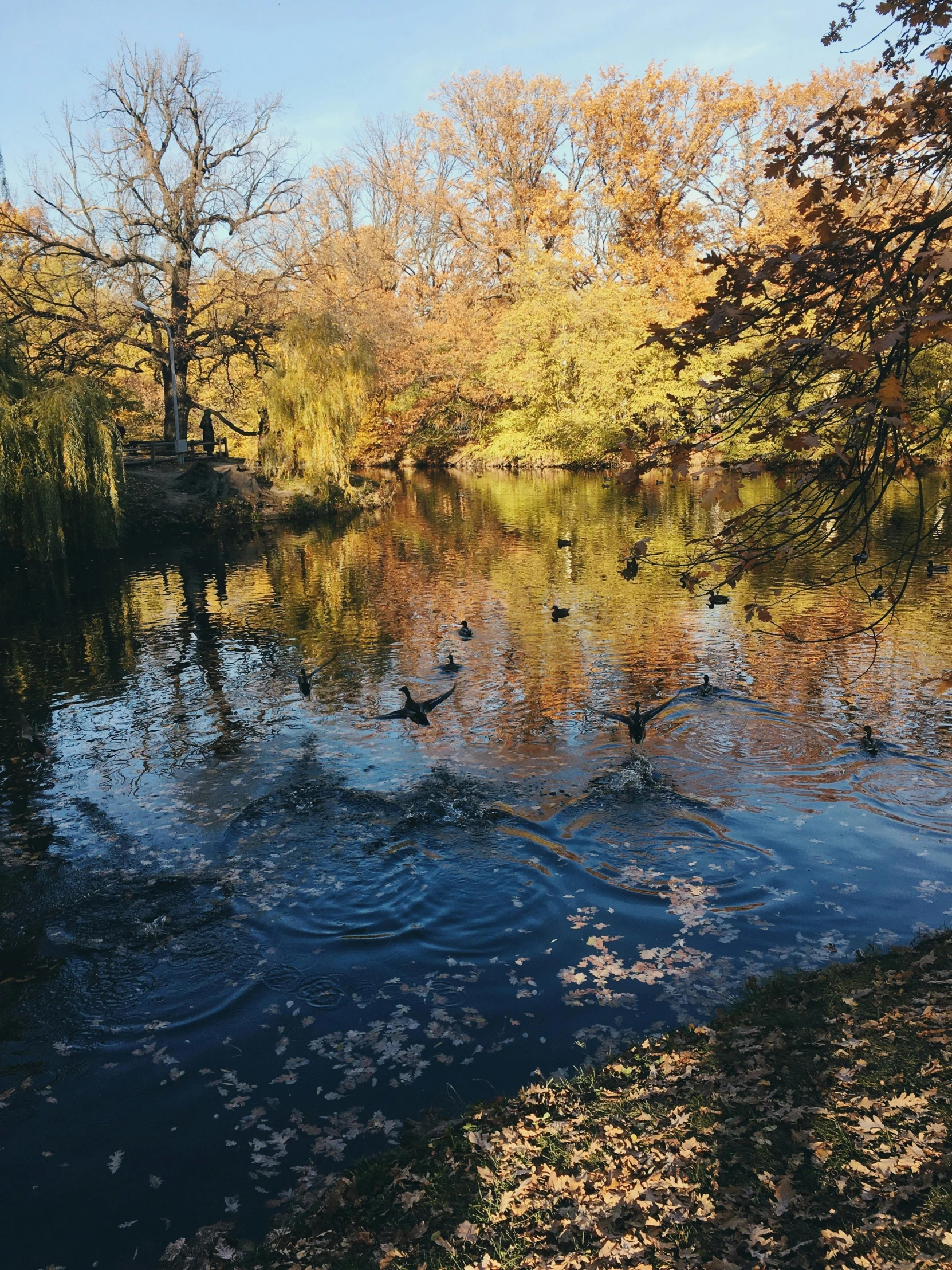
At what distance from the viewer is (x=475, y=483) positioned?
172 feet

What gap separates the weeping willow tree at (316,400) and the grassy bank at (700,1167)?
34014mm

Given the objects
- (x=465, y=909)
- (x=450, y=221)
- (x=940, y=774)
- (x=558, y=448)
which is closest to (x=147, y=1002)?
(x=465, y=909)

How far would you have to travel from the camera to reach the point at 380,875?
28.5 ft

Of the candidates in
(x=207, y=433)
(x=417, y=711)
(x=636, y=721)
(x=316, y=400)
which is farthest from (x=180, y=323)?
(x=636, y=721)

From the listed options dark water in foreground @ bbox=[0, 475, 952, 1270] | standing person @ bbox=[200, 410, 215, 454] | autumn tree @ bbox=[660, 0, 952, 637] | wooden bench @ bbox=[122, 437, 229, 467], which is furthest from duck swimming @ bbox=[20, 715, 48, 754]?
standing person @ bbox=[200, 410, 215, 454]

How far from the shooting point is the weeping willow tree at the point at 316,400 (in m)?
36.3

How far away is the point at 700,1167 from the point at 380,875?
15.7 ft

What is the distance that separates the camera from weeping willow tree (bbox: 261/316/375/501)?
1431 inches

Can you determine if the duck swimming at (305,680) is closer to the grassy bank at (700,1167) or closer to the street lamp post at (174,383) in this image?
the grassy bank at (700,1167)

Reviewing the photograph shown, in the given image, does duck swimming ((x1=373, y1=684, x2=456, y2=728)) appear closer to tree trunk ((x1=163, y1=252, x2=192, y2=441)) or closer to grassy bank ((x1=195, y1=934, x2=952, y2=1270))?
grassy bank ((x1=195, y1=934, x2=952, y2=1270))

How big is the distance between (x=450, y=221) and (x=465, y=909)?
59944mm

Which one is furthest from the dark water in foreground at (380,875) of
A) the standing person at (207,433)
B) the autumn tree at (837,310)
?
the standing person at (207,433)

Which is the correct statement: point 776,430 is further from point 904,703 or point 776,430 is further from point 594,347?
point 594,347

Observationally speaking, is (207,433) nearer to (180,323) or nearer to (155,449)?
(155,449)
